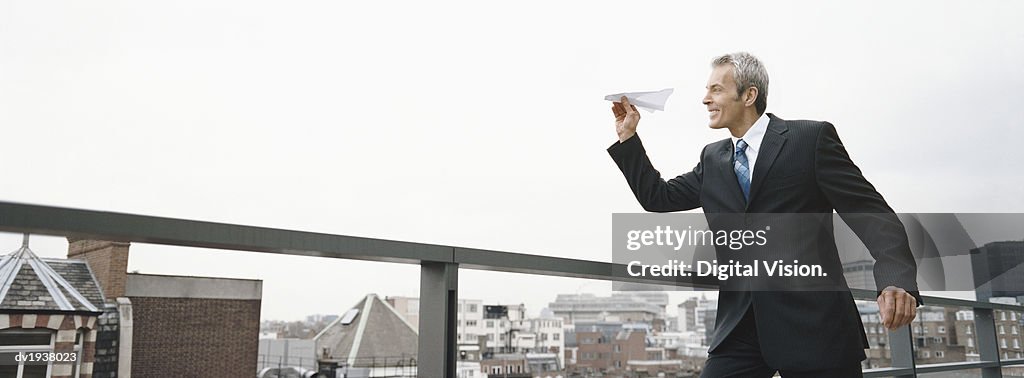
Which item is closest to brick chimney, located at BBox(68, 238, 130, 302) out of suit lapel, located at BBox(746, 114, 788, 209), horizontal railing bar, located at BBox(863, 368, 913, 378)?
suit lapel, located at BBox(746, 114, 788, 209)

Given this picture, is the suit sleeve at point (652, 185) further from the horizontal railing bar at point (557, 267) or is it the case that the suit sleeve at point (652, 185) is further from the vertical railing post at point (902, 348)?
the vertical railing post at point (902, 348)

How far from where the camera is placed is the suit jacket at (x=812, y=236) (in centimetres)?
110

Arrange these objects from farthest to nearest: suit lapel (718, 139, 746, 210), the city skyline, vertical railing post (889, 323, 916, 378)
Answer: the city skyline → vertical railing post (889, 323, 916, 378) → suit lapel (718, 139, 746, 210)

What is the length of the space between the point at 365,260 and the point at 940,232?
343 centimetres

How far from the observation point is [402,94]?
60.1 feet

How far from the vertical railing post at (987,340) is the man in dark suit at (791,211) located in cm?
223

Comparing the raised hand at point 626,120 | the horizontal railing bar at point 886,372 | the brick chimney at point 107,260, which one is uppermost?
the raised hand at point 626,120

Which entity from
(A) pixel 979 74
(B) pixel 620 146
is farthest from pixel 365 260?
(A) pixel 979 74

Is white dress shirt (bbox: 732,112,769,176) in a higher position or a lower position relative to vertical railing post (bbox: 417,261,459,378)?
higher

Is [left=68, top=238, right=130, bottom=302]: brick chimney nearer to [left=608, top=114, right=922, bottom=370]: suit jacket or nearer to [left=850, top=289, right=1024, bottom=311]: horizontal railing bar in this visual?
[left=608, top=114, right=922, bottom=370]: suit jacket

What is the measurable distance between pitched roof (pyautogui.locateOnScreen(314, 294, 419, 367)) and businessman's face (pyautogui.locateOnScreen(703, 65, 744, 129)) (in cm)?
74

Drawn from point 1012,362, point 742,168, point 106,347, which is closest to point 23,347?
point 106,347

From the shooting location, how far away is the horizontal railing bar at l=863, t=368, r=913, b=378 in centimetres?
200

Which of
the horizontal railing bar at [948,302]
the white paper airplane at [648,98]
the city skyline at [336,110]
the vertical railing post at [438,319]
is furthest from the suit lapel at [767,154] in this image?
the city skyline at [336,110]
